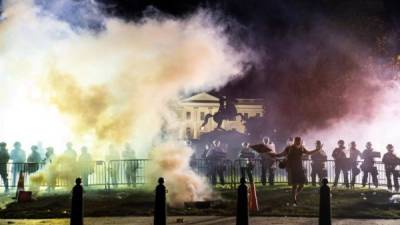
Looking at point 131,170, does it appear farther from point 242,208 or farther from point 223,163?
point 242,208

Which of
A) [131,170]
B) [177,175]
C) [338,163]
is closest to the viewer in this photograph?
[177,175]

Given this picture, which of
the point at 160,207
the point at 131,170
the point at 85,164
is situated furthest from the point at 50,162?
the point at 160,207

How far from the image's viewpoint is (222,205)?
539 inches

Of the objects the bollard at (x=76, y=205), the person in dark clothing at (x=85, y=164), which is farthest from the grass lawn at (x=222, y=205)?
the bollard at (x=76, y=205)

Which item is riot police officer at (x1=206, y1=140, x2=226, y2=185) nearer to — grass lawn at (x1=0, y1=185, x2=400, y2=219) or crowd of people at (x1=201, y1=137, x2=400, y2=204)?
crowd of people at (x1=201, y1=137, x2=400, y2=204)

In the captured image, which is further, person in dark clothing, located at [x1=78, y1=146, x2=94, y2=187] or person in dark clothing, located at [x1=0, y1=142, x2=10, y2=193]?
person in dark clothing, located at [x1=78, y1=146, x2=94, y2=187]

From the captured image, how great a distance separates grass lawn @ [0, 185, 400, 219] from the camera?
12.6 metres

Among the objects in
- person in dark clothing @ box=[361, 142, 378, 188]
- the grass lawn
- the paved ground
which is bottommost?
the paved ground

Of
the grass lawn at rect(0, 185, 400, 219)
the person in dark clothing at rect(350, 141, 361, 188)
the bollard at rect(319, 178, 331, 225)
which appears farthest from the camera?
the person in dark clothing at rect(350, 141, 361, 188)

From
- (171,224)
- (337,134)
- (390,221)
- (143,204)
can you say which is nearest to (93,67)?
(143,204)

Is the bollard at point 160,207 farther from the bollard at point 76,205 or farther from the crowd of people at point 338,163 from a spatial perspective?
the crowd of people at point 338,163

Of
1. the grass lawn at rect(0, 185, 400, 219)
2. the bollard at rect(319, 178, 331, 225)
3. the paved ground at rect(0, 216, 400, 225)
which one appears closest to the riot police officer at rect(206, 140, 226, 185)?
the grass lawn at rect(0, 185, 400, 219)

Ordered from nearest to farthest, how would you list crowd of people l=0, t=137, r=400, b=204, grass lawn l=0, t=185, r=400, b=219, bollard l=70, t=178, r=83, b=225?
bollard l=70, t=178, r=83, b=225 → grass lawn l=0, t=185, r=400, b=219 → crowd of people l=0, t=137, r=400, b=204

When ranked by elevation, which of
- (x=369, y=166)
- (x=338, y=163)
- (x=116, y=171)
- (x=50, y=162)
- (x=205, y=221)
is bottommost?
(x=205, y=221)
